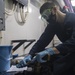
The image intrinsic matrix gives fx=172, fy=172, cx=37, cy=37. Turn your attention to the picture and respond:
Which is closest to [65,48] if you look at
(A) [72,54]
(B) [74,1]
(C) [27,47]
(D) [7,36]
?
(A) [72,54]

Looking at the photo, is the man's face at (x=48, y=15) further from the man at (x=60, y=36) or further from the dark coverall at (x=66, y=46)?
the dark coverall at (x=66, y=46)

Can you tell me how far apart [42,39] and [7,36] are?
0.61 meters

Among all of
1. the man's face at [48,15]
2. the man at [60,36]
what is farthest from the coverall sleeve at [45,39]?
the man's face at [48,15]

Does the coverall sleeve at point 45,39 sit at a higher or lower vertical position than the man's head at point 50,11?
lower

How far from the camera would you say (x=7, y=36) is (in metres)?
2.53

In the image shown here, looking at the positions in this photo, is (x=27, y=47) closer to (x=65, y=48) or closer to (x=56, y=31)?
(x=56, y=31)

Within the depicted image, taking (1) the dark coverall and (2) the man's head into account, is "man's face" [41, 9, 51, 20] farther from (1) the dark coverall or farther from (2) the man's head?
(1) the dark coverall

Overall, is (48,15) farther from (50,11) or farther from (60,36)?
(60,36)

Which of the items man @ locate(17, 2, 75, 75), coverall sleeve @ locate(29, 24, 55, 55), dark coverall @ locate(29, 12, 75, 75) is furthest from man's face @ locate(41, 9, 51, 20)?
coverall sleeve @ locate(29, 24, 55, 55)

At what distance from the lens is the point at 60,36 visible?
1.99 m

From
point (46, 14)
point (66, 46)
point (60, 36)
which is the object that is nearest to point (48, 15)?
point (46, 14)

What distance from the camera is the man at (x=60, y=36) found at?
4.94ft

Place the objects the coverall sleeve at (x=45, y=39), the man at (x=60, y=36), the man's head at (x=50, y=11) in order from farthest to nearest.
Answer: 1. the coverall sleeve at (x=45, y=39)
2. the man's head at (x=50, y=11)
3. the man at (x=60, y=36)

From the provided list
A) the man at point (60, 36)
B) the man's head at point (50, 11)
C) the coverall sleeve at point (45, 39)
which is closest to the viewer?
the man at point (60, 36)
